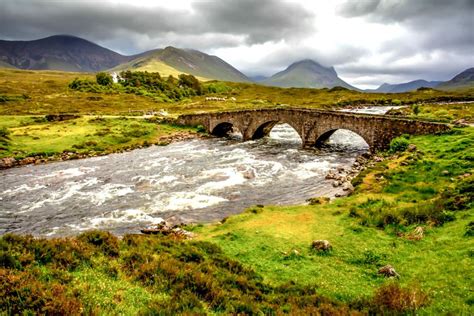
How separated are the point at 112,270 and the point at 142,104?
11474 centimetres

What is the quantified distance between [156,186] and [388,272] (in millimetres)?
26488

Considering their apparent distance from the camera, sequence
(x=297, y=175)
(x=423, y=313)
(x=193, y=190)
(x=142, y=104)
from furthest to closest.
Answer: (x=142, y=104) → (x=297, y=175) → (x=193, y=190) → (x=423, y=313)

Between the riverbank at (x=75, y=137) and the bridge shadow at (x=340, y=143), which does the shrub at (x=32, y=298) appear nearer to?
the riverbank at (x=75, y=137)

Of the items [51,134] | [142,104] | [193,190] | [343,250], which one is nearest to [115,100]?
[142,104]

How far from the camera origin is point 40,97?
121250 millimetres

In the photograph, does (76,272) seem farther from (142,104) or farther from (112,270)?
(142,104)

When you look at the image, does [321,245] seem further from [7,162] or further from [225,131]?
[225,131]

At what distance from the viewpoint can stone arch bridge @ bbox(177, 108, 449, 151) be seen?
1729 inches

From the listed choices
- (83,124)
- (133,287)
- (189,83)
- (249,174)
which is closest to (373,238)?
(133,287)

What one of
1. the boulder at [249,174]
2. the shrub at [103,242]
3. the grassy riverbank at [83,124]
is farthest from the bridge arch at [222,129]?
the shrub at [103,242]

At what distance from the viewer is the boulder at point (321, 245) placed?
1761 cm

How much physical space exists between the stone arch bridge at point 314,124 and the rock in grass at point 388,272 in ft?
106

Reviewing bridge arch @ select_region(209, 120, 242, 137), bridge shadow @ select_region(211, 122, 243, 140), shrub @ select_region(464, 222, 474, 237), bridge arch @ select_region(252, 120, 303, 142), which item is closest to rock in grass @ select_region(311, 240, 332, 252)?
shrub @ select_region(464, 222, 474, 237)

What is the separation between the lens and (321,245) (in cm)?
1773
